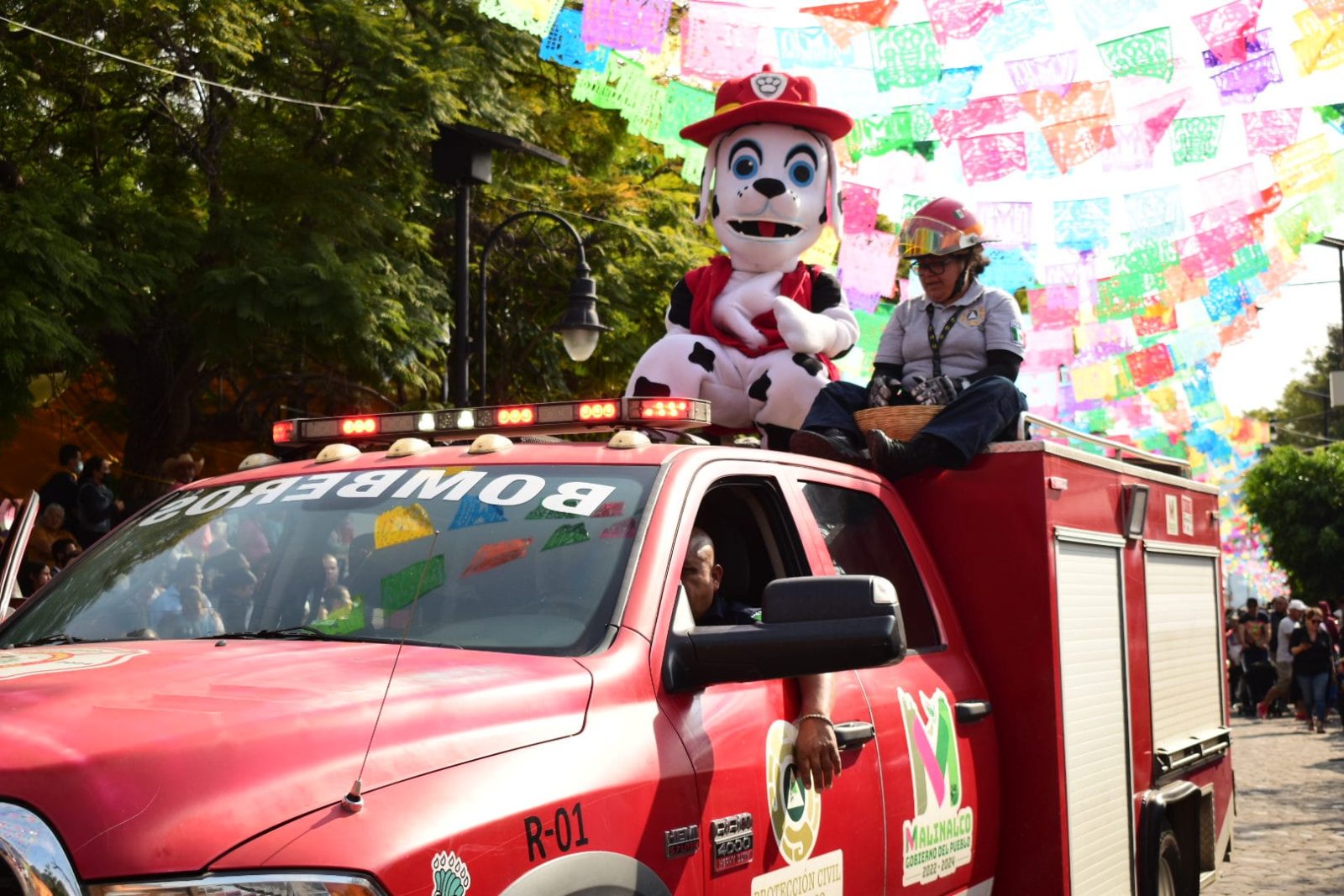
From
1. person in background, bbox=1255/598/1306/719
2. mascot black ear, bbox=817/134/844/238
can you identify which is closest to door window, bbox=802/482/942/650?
mascot black ear, bbox=817/134/844/238

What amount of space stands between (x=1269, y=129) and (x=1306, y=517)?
113ft

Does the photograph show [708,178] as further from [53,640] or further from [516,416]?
[53,640]

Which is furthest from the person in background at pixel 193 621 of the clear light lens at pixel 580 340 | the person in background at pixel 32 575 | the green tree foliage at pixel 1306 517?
the green tree foliage at pixel 1306 517

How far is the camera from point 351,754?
8.33ft

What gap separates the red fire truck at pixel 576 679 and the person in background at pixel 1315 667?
1855 cm

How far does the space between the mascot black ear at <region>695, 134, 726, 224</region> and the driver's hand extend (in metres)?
5.09

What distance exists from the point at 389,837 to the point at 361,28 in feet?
43.4

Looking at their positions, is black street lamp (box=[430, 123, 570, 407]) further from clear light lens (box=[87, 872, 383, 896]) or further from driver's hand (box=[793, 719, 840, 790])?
clear light lens (box=[87, 872, 383, 896])

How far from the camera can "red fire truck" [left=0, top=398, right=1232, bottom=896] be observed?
94.7 inches

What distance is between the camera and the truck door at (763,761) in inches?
129

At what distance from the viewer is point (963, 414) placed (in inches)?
203

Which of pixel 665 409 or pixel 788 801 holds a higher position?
pixel 665 409

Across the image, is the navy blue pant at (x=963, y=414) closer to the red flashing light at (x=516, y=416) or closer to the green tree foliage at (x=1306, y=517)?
the red flashing light at (x=516, y=416)

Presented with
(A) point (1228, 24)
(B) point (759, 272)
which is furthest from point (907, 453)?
(A) point (1228, 24)
